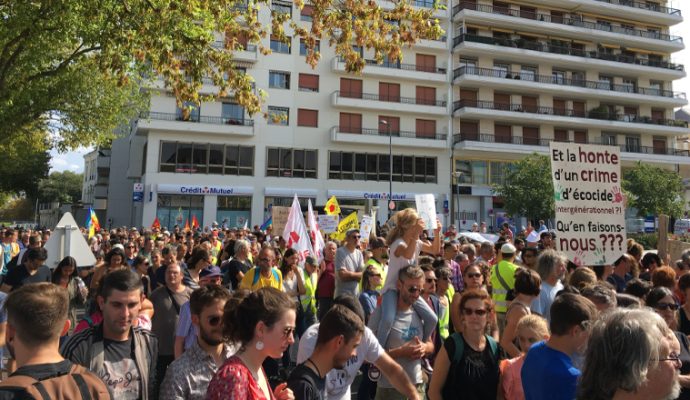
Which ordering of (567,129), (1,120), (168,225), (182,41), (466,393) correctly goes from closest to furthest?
(466,393)
(182,41)
(1,120)
(168,225)
(567,129)

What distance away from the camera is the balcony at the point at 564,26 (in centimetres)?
3900

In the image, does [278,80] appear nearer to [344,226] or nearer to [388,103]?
[388,103]

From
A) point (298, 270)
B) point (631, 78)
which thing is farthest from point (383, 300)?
point (631, 78)

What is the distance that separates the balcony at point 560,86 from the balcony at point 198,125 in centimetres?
1747

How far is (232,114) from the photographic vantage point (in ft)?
114

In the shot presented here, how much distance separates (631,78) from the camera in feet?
144

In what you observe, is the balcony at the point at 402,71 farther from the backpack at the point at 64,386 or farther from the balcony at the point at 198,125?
the backpack at the point at 64,386

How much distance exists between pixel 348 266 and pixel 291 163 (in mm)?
28901

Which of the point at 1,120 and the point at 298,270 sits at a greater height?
the point at 1,120

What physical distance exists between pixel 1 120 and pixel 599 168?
1638 cm

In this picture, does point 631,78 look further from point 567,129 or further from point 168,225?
point 168,225

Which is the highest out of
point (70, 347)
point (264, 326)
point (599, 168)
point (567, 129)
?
point (567, 129)

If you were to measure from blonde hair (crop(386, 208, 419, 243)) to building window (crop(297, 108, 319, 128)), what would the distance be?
32.1 m

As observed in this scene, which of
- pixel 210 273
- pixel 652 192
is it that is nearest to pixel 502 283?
pixel 210 273
